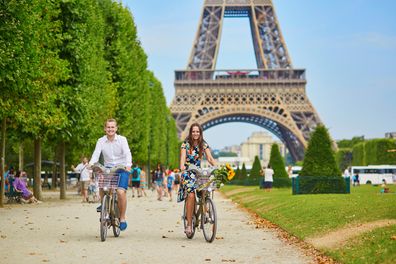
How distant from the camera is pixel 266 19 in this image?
106m

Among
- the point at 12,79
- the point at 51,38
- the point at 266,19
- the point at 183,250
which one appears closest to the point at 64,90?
the point at 51,38

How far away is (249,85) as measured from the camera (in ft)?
341

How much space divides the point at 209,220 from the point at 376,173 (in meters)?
67.9

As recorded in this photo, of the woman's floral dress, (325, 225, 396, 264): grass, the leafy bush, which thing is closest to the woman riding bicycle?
the woman's floral dress

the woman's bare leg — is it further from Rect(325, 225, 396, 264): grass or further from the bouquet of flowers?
Rect(325, 225, 396, 264): grass

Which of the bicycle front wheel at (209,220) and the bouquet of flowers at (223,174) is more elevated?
the bouquet of flowers at (223,174)

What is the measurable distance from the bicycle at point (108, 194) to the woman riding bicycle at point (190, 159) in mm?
1131

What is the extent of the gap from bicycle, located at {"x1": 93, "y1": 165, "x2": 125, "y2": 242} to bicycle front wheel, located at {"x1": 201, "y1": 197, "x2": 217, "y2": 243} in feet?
5.24

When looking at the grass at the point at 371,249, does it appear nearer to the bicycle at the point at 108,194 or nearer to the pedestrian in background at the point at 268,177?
the bicycle at the point at 108,194

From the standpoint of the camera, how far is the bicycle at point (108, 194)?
13.8m

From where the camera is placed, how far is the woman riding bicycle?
14180 mm

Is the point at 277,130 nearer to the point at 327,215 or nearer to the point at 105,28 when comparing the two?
the point at 105,28

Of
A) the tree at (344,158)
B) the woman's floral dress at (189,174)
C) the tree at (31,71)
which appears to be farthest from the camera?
the tree at (344,158)

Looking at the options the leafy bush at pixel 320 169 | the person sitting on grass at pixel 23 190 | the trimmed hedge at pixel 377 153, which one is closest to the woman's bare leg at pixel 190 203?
the person sitting on grass at pixel 23 190
